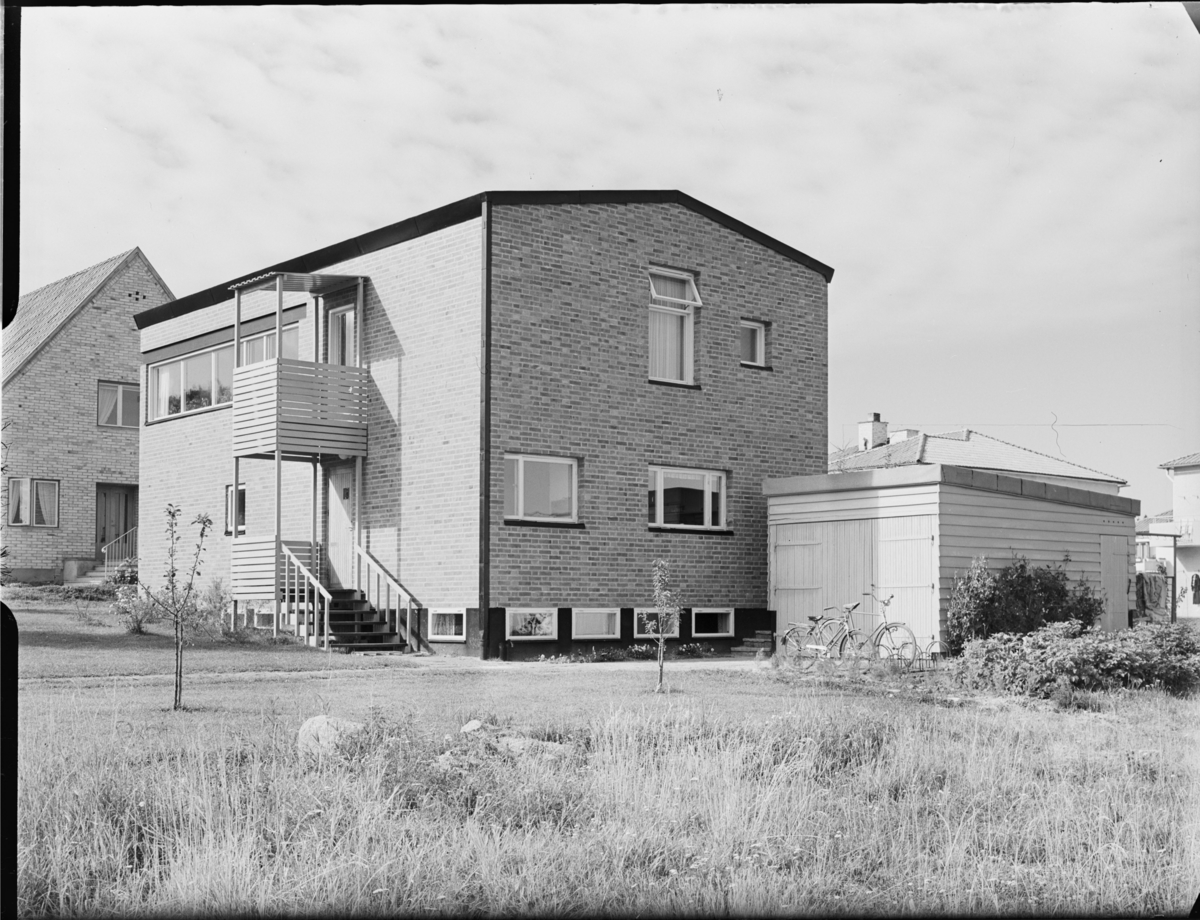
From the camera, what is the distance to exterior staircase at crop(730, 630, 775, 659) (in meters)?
19.9

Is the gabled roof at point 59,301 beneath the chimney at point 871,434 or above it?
above

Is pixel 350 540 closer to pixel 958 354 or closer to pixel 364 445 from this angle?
pixel 364 445

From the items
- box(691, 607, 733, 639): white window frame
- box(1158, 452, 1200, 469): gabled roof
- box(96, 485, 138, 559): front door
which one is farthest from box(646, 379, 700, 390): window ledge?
box(96, 485, 138, 559): front door

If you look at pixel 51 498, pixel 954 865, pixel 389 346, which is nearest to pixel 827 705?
pixel 954 865

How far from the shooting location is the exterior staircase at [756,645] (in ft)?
65.2

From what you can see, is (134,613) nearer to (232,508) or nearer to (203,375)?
(232,508)

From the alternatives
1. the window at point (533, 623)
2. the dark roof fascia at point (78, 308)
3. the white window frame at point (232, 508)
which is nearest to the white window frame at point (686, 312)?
the window at point (533, 623)

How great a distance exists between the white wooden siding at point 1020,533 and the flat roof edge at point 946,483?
0.10 m

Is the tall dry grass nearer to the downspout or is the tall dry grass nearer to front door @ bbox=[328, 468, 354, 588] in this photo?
the downspout

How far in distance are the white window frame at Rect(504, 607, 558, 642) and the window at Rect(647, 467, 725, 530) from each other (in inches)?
90.9

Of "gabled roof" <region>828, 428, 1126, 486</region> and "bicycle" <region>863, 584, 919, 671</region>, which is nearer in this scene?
"bicycle" <region>863, 584, 919, 671</region>

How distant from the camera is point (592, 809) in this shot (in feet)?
26.2

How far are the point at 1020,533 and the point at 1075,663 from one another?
16.1 ft

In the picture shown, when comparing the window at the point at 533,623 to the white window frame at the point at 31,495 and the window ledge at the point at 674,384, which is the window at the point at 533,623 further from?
the white window frame at the point at 31,495
